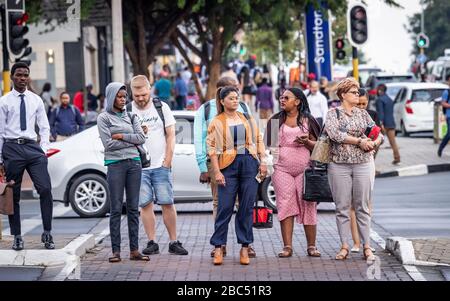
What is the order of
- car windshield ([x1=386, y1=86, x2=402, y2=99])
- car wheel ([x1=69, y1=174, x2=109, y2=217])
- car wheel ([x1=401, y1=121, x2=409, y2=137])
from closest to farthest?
car wheel ([x1=69, y1=174, x2=109, y2=217]) < car wheel ([x1=401, y1=121, x2=409, y2=137]) < car windshield ([x1=386, y1=86, x2=402, y2=99])

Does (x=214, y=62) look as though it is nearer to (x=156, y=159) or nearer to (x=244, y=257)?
(x=156, y=159)

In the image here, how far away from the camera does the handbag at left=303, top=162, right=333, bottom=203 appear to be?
1274 centimetres

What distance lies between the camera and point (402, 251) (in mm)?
12414

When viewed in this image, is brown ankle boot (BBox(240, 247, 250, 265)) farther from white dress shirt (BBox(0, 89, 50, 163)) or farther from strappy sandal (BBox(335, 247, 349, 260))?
white dress shirt (BBox(0, 89, 50, 163))

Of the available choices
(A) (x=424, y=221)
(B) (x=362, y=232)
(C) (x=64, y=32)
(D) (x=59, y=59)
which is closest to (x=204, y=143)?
(B) (x=362, y=232)

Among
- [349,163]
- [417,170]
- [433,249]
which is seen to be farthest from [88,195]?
[417,170]

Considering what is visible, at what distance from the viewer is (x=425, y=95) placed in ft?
128

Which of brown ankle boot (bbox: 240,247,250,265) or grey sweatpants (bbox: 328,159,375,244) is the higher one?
grey sweatpants (bbox: 328,159,375,244)

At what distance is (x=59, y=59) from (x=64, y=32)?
19.9 ft

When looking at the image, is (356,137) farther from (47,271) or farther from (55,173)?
(55,173)

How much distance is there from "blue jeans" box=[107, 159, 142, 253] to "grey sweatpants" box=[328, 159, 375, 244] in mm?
1940

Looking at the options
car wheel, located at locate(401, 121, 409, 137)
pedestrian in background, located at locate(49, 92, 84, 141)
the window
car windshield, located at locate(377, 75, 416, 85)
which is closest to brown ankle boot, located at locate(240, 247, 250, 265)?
the window

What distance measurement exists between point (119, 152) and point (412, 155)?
18.2 metres
